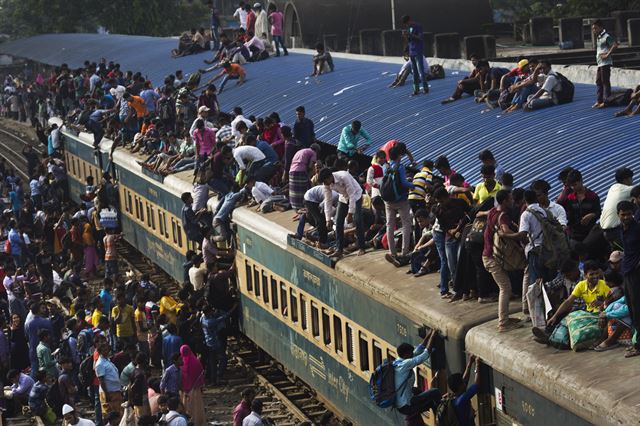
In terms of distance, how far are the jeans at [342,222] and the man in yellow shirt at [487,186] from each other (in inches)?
99.6

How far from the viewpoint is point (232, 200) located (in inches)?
854

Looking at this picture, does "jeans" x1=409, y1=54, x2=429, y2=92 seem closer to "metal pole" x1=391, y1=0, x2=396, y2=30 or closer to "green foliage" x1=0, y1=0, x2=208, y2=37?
"metal pole" x1=391, y1=0, x2=396, y2=30

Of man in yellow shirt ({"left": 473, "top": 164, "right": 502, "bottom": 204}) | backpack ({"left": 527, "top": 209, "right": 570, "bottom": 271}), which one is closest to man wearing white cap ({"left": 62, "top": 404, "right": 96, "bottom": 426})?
man in yellow shirt ({"left": 473, "top": 164, "right": 502, "bottom": 204})

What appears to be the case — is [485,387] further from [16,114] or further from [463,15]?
[16,114]

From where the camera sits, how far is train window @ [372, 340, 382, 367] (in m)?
15.5

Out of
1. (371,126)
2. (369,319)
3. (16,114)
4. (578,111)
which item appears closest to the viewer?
(369,319)

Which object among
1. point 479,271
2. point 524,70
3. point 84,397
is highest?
point 524,70

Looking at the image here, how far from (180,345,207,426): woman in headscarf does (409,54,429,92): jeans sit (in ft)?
28.6

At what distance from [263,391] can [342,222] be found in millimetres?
4629

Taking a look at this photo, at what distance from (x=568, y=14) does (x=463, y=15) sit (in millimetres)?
3706

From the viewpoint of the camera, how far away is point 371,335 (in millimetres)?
15648

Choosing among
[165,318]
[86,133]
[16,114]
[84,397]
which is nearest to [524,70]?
[165,318]

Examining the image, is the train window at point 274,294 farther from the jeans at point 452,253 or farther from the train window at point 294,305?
the jeans at point 452,253

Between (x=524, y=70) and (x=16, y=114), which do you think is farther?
(x=16, y=114)
